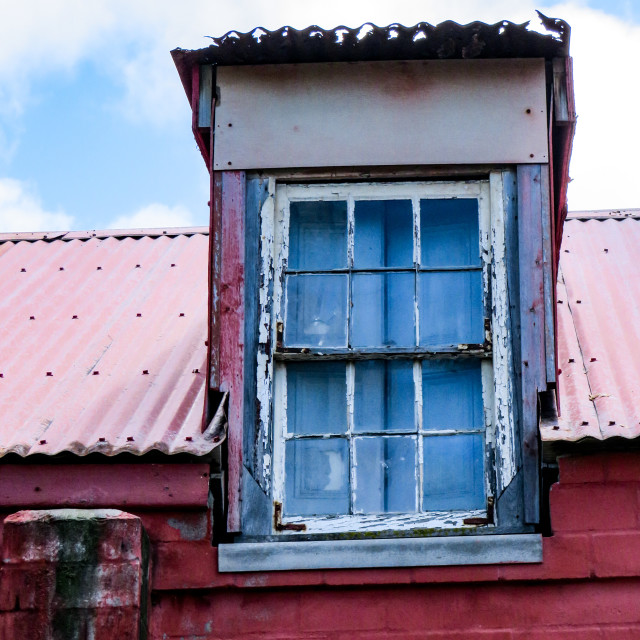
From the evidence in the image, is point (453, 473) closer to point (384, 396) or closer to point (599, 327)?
point (384, 396)

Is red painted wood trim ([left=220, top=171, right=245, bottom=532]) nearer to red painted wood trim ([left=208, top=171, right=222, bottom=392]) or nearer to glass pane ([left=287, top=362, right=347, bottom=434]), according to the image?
red painted wood trim ([left=208, top=171, right=222, bottom=392])

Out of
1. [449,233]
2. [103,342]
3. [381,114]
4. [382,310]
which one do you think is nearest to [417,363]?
[382,310]

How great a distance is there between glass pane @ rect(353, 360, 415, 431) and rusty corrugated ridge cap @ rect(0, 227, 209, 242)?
347cm

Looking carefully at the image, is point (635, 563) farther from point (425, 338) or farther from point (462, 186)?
point (462, 186)

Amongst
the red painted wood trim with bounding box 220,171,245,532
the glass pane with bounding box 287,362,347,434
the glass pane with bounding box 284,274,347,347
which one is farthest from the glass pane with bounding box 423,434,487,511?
the red painted wood trim with bounding box 220,171,245,532

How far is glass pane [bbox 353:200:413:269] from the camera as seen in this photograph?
6117 mm

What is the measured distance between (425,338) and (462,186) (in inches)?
30.9

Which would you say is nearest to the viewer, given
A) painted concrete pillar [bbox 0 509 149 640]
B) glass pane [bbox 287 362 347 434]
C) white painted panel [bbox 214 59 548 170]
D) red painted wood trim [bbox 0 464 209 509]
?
painted concrete pillar [bbox 0 509 149 640]

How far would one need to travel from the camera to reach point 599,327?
6758 millimetres

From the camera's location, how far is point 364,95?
6.18m

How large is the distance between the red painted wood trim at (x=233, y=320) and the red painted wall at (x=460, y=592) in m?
0.32

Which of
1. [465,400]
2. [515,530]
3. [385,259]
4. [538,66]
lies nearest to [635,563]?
[515,530]

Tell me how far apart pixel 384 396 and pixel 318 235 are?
890 mm

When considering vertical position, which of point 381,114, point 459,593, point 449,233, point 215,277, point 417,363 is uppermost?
point 381,114
